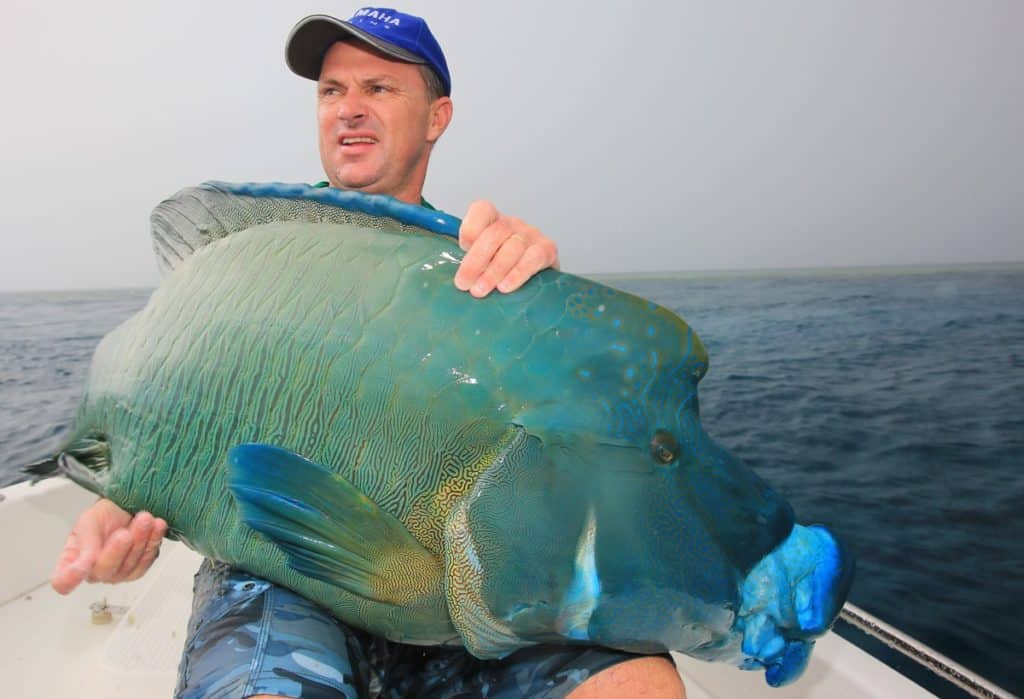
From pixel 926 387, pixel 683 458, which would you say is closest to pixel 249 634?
pixel 683 458

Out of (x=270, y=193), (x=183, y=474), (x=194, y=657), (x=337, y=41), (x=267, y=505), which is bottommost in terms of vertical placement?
(x=194, y=657)

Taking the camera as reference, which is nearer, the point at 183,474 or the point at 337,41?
the point at 183,474

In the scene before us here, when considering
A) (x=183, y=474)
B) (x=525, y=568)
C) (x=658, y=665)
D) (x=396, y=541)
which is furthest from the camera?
(x=183, y=474)

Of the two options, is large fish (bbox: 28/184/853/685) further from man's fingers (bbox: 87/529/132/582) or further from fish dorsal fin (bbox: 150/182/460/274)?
man's fingers (bbox: 87/529/132/582)

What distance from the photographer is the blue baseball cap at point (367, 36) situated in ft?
7.07

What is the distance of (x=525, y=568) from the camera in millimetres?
1158

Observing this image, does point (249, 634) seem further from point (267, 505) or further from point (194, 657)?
point (267, 505)

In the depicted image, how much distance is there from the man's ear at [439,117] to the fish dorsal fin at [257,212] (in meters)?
0.96

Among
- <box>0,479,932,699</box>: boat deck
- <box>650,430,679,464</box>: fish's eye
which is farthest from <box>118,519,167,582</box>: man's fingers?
<box>0,479,932,699</box>: boat deck

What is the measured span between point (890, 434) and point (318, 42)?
36.9ft

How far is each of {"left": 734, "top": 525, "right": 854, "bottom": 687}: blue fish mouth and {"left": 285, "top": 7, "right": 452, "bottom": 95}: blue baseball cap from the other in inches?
78.0

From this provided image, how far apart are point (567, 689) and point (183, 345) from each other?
1.27 m

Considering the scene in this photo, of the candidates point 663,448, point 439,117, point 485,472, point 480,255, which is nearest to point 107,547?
point 485,472

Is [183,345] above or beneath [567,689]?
above
